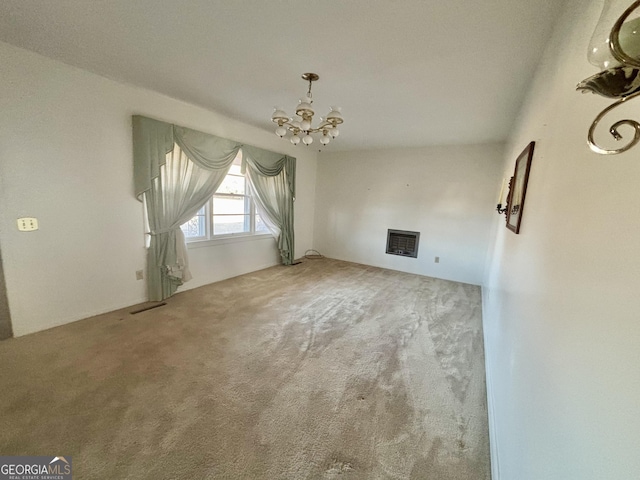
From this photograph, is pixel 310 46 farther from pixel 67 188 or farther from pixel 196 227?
pixel 196 227

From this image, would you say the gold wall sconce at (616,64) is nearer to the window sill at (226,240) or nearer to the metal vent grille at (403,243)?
the window sill at (226,240)

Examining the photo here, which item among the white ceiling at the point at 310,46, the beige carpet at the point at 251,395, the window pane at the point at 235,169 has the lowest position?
the beige carpet at the point at 251,395

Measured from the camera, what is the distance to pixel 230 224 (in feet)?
13.9

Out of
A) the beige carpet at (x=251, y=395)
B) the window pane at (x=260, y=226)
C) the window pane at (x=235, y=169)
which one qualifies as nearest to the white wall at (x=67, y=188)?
the beige carpet at (x=251, y=395)

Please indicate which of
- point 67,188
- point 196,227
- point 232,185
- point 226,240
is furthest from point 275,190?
point 67,188

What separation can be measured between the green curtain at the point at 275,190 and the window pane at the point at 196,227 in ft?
3.02

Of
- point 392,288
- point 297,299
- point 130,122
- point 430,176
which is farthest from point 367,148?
point 130,122

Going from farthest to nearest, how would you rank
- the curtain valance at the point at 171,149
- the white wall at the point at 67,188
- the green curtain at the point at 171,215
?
the green curtain at the point at 171,215, the curtain valance at the point at 171,149, the white wall at the point at 67,188

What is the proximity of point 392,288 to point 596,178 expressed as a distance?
3.59 m

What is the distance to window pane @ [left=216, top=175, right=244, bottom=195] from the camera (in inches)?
158

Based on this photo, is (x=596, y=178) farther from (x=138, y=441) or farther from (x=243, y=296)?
(x=243, y=296)

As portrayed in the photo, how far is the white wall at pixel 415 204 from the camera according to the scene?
445cm

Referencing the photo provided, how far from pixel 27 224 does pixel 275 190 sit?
3.09 meters

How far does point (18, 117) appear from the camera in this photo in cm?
220
